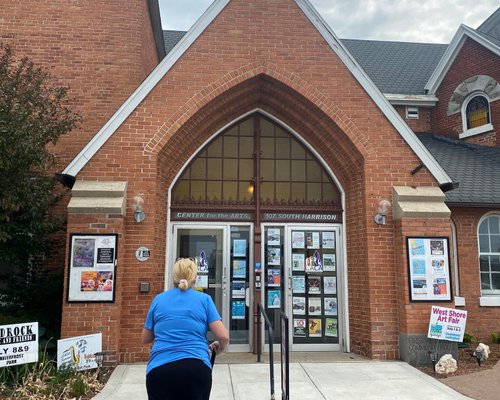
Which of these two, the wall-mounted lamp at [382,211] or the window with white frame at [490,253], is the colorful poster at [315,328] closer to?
the wall-mounted lamp at [382,211]

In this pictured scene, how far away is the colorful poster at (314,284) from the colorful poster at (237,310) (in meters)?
1.37

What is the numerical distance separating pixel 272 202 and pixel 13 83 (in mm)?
5128

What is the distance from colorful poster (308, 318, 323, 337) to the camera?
909 centimetres

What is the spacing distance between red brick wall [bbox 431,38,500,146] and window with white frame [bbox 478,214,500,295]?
11.2 feet

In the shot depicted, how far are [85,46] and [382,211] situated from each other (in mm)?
7739

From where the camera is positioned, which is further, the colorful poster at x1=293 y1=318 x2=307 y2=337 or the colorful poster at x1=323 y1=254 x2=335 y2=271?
the colorful poster at x1=323 y1=254 x2=335 y2=271

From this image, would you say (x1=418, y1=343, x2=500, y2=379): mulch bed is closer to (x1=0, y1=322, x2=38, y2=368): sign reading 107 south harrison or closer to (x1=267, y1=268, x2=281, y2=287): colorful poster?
(x1=267, y1=268, x2=281, y2=287): colorful poster

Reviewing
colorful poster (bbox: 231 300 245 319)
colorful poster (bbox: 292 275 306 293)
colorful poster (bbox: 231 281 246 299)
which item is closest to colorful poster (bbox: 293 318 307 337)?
colorful poster (bbox: 292 275 306 293)

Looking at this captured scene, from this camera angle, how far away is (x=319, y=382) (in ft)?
22.0

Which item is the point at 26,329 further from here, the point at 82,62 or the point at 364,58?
the point at 364,58

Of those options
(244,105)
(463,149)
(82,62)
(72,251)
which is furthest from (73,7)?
(463,149)

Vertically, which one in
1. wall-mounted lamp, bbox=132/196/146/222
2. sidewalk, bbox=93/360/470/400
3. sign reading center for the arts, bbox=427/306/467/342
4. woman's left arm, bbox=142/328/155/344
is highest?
wall-mounted lamp, bbox=132/196/146/222

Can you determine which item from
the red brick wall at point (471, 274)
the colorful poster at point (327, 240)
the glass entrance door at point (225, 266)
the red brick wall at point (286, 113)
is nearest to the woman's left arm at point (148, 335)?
the red brick wall at point (286, 113)

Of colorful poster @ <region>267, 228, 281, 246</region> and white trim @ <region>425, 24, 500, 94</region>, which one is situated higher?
white trim @ <region>425, 24, 500, 94</region>
